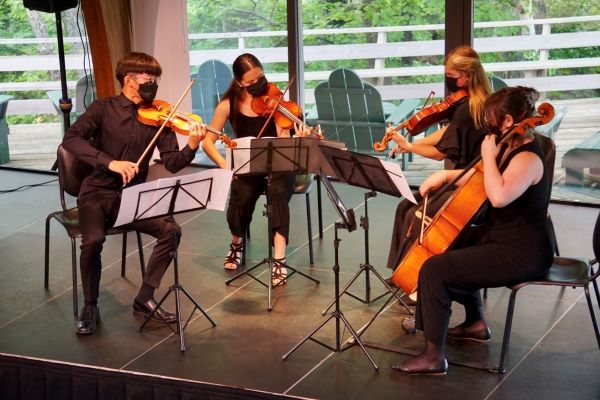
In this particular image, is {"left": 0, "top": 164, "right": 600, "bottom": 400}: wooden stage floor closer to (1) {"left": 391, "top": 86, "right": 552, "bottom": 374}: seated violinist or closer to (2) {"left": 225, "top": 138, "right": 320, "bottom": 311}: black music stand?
(1) {"left": 391, "top": 86, "right": 552, "bottom": 374}: seated violinist

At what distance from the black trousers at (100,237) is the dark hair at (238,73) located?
843 millimetres

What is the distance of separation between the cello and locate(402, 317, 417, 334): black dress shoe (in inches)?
12.1

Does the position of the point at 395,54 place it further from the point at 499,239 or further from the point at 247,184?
the point at 499,239

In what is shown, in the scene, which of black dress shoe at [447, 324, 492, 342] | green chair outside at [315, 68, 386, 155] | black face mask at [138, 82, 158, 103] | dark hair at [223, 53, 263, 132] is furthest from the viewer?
green chair outside at [315, 68, 386, 155]

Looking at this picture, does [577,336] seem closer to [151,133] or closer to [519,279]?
[519,279]

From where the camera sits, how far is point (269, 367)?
12.7ft

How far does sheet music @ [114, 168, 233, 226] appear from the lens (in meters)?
3.84

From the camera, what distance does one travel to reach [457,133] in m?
4.38

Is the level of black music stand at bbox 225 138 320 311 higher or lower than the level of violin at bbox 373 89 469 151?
lower

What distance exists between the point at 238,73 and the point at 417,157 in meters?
2.34

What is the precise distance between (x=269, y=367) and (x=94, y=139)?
146 cm

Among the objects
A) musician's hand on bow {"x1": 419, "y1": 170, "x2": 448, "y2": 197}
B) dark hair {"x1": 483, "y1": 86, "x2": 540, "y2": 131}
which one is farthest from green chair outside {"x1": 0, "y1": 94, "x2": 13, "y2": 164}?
dark hair {"x1": 483, "y1": 86, "x2": 540, "y2": 131}

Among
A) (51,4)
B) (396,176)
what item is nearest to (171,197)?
(396,176)

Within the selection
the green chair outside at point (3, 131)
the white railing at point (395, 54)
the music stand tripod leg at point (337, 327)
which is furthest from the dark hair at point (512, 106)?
the green chair outside at point (3, 131)
